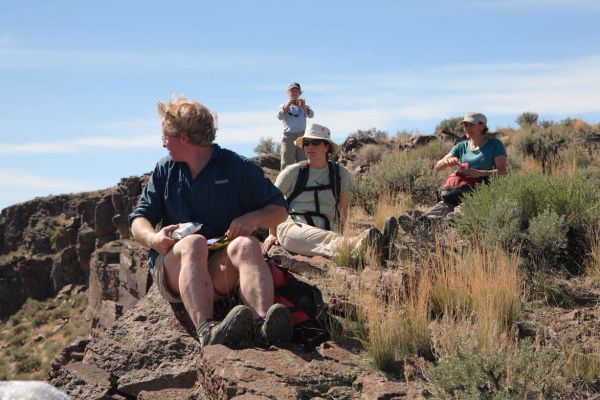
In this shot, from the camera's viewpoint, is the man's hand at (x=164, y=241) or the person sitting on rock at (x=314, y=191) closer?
the man's hand at (x=164, y=241)

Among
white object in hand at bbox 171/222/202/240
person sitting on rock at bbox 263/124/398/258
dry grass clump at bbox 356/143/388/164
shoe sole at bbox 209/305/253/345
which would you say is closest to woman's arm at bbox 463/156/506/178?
person sitting on rock at bbox 263/124/398/258

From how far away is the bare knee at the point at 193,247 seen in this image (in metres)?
4.98

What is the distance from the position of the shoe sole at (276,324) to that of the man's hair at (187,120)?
4.76 ft

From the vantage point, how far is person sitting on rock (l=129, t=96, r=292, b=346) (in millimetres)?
4781

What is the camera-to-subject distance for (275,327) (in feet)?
15.4

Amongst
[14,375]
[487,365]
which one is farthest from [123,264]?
[14,375]

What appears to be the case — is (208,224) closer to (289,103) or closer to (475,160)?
(475,160)

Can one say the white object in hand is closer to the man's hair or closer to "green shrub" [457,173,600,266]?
the man's hair

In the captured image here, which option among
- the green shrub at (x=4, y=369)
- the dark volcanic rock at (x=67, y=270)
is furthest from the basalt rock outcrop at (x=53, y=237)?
the green shrub at (x=4, y=369)

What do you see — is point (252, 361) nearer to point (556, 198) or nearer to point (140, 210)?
point (140, 210)

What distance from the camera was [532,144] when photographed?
16625mm

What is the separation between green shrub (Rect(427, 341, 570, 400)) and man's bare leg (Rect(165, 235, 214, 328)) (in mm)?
1625

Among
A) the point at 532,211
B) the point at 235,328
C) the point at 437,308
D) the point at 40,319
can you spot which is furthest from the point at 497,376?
the point at 40,319

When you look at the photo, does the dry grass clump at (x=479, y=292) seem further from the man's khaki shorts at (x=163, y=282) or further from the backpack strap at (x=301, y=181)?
the backpack strap at (x=301, y=181)
